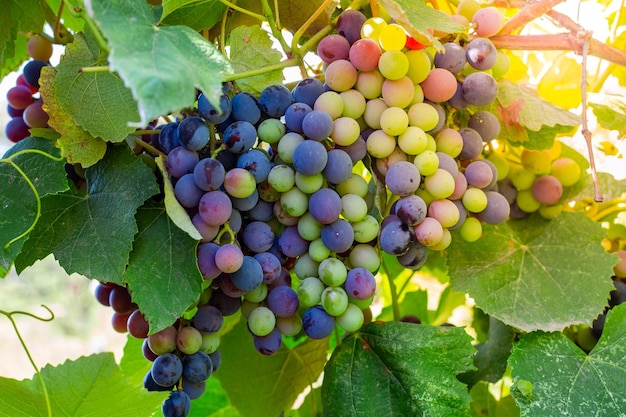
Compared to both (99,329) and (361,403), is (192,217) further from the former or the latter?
(99,329)

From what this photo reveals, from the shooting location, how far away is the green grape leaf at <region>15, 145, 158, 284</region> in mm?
702

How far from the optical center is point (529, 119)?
31.9 inches

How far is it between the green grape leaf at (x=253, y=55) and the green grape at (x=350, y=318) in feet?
0.87

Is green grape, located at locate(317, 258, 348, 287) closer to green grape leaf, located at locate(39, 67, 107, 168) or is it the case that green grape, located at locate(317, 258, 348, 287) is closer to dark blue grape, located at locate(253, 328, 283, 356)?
dark blue grape, located at locate(253, 328, 283, 356)

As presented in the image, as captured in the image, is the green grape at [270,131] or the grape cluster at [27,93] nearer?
the green grape at [270,131]

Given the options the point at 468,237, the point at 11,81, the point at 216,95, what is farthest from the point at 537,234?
the point at 11,81

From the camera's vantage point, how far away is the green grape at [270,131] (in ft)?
2.29

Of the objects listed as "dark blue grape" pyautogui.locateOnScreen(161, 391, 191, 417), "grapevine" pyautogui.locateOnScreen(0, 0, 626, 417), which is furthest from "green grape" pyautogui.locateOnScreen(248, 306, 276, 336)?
"dark blue grape" pyautogui.locateOnScreen(161, 391, 191, 417)

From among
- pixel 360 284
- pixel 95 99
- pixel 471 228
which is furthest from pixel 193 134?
pixel 471 228

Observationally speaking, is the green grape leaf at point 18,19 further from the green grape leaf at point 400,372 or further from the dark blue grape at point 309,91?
the green grape leaf at point 400,372

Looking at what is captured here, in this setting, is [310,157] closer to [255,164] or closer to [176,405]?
[255,164]

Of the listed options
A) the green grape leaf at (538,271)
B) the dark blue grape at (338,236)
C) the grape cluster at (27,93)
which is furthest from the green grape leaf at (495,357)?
the grape cluster at (27,93)

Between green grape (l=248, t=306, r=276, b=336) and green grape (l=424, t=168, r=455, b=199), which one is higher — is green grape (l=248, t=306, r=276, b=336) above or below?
below

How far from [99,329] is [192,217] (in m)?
4.96
